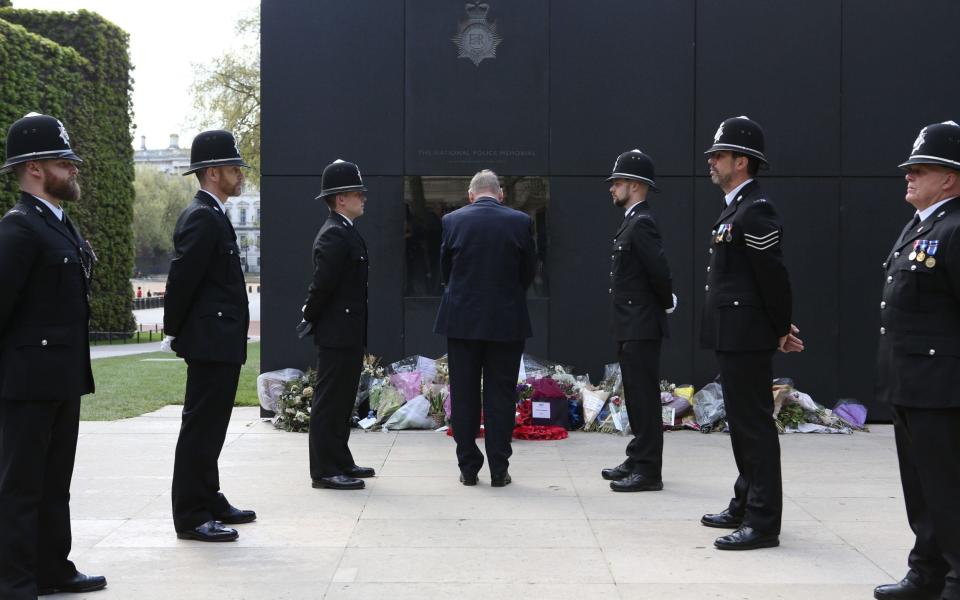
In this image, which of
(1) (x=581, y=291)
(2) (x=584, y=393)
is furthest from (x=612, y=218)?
(2) (x=584, y=393)

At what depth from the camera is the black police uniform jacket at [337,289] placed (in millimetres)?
6465

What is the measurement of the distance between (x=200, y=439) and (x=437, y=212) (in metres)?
4.79

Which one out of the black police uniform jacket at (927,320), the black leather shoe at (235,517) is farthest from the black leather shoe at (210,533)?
the black police uniform jacket at (927,320)

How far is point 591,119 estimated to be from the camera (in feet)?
31.7

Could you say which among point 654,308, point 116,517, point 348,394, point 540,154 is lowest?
point 116,517

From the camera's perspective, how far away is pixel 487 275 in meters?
6.62

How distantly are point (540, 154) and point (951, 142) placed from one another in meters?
5.84

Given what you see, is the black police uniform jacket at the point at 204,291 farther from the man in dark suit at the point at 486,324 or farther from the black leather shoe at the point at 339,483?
the man in dark suit at the point at 486,324

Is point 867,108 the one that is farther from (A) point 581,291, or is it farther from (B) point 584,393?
(B) point 584,393

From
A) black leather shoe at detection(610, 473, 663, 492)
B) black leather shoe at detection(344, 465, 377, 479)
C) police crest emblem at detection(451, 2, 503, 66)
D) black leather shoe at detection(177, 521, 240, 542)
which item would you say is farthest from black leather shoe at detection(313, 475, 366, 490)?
police crest emblem at detection(451, 2, 503, 66)

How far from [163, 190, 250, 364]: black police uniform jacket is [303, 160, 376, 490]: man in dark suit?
1187mm

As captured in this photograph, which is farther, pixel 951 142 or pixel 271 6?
pixel 271 6

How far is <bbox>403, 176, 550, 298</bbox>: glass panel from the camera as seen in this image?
966cm

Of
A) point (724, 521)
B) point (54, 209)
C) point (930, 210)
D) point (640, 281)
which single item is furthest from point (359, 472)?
point (930, 210)
